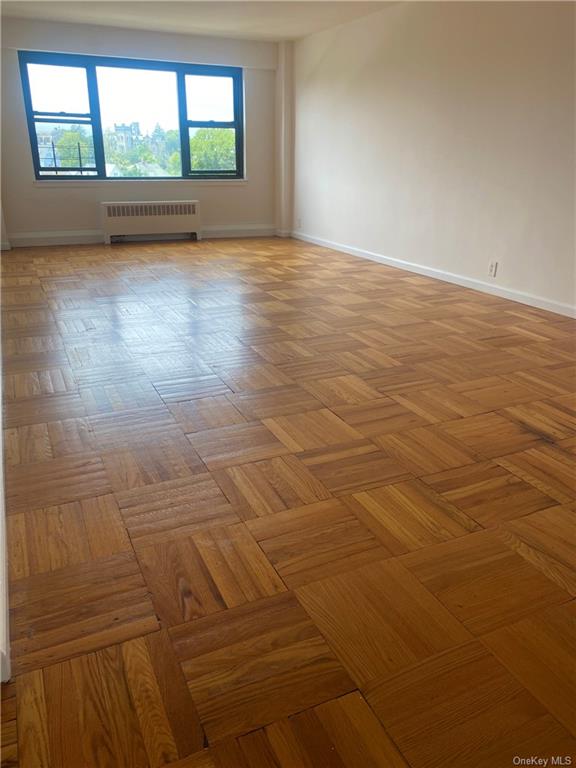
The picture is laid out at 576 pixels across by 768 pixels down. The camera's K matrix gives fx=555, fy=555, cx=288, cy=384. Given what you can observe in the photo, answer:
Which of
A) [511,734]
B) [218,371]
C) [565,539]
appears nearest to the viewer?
[511,734]

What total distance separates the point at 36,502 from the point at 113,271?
374 cm

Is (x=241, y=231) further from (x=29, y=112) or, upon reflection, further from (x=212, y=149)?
(x=29, y=112)

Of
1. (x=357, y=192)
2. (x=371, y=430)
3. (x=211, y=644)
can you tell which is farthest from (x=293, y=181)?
(x=211, y=644)

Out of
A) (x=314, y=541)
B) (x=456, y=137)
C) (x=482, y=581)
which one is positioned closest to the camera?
(x=482, y=581)

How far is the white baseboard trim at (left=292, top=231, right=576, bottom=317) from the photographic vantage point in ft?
12.4

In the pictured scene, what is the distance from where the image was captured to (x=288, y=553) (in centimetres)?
140

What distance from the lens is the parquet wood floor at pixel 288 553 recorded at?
97cm

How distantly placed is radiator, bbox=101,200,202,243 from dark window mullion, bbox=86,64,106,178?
0.47 m

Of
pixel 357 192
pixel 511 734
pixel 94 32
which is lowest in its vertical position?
pixel 511 734

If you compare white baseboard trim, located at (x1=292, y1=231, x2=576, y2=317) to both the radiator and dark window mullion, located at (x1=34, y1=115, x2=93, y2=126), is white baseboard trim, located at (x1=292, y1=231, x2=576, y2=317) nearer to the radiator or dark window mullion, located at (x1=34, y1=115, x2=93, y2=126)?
the radiator

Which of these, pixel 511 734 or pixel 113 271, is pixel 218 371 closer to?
pixel 511 734

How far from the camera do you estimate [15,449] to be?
188cm

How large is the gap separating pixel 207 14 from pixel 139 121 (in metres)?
1.62

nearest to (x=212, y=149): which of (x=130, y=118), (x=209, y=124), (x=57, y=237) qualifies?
(x=209, y=124)
